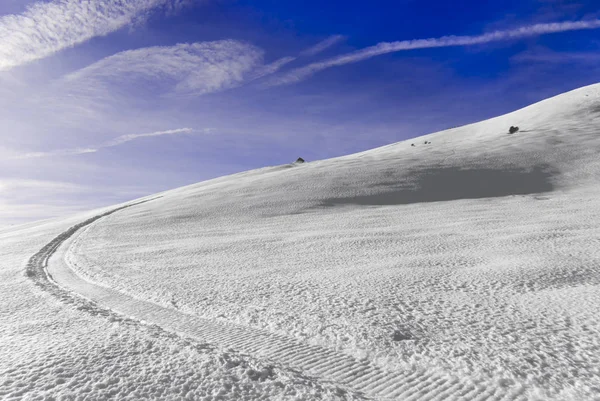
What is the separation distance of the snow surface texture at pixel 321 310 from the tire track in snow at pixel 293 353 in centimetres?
1

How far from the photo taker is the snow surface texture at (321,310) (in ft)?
8.98

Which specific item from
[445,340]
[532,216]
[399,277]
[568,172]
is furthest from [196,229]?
[568,172]

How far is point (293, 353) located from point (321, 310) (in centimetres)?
98

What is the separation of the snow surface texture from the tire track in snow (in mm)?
14

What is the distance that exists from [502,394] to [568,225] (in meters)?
6.86

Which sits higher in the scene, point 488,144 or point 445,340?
point 488,144

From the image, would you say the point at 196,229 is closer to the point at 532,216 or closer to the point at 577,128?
the point at 532,216

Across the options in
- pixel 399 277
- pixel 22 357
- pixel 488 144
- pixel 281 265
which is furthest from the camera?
pixel 488 144

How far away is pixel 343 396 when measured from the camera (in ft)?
8.54

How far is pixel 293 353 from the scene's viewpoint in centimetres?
326

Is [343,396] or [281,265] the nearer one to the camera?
[343,396]

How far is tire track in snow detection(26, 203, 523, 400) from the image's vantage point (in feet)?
8.80

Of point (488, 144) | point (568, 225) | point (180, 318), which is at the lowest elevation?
point (568, 225)

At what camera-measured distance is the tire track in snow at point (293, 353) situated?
8.80ft
